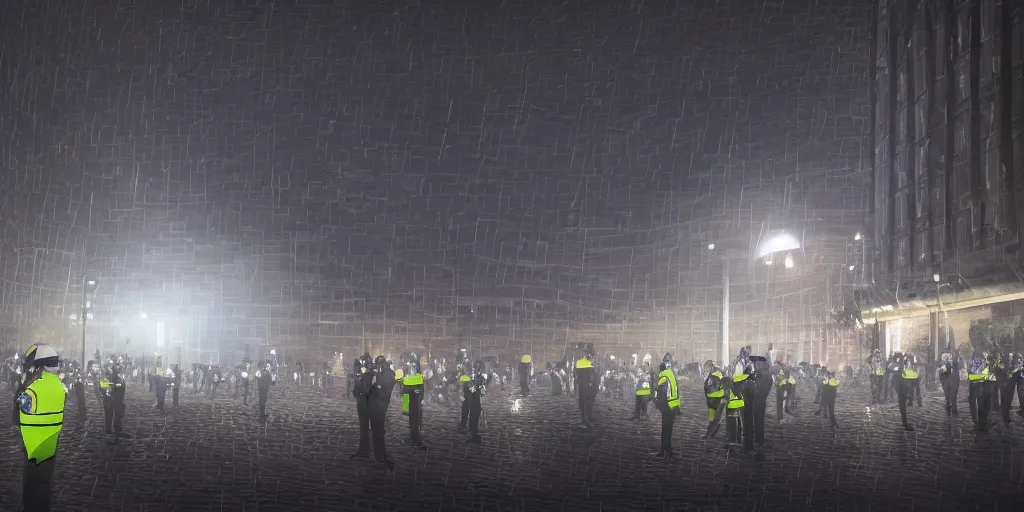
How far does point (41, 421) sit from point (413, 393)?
8.69 meters

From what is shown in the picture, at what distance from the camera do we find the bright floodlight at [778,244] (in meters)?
68.8

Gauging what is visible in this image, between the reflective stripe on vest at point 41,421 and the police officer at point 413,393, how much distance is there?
27.6 ft

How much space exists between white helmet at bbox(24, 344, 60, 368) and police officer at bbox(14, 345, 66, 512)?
0.02 metres

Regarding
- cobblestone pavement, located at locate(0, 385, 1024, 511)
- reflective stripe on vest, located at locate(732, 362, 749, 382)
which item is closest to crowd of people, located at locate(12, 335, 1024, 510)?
reflective stripe on vest, located at locate(732, 362, 749, 382)

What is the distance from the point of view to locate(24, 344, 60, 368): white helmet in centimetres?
984

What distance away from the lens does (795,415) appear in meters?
27.2

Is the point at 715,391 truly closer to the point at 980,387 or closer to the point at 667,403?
the point at 667,403

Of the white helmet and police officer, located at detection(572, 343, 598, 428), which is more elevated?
the white helmet

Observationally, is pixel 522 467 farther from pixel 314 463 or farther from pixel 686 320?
pixel 686 320

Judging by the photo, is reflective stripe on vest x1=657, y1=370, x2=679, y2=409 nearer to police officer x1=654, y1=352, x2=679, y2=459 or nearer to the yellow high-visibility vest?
police officer x1=654, y1=352, x2=679, y2=459

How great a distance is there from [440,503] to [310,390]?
113ft

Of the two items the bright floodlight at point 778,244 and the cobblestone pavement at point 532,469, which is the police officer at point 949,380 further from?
the bright floodlight at point 778,244

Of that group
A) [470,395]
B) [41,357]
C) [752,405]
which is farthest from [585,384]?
[41,357]

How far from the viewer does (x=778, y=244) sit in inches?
2803
